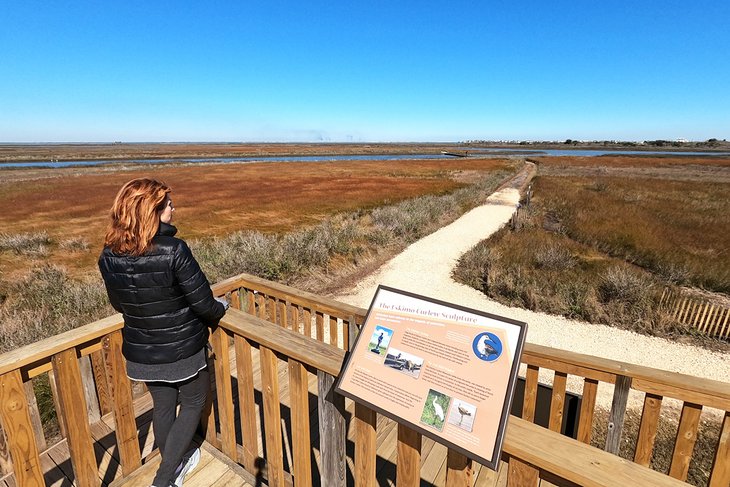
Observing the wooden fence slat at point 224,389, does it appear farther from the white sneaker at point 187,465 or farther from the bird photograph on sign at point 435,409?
the bird photograph on sign at point 435,409

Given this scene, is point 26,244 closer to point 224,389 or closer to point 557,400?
point 224,389

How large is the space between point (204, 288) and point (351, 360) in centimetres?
96

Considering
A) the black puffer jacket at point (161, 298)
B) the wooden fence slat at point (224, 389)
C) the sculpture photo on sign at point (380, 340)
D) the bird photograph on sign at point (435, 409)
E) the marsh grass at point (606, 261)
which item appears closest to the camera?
the bird photograph on sign at point (435, 409)

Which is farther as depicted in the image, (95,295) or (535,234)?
(535,234)

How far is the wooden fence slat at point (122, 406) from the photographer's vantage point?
2.25 meters

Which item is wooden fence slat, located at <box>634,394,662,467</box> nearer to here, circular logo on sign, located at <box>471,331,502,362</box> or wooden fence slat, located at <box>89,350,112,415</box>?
circular logo on sign, located at <box>471,331,502,362</box>

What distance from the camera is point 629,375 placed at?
221 cm

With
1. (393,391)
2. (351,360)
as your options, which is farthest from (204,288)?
A: (393,391)

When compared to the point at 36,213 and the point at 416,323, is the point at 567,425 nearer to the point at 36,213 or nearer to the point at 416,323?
the point at 416,323

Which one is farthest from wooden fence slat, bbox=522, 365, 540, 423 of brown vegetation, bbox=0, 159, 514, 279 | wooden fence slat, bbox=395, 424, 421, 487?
brown vegetation, bbox=0, 159, 514, 279

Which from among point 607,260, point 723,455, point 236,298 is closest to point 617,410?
point 723,455

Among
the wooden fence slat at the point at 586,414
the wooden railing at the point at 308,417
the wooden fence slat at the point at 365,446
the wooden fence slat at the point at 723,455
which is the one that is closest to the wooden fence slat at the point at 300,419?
the wooden railing at the point at 308,417

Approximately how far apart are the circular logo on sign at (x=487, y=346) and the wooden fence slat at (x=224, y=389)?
1643 millimetres

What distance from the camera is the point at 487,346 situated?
1.33 meters
